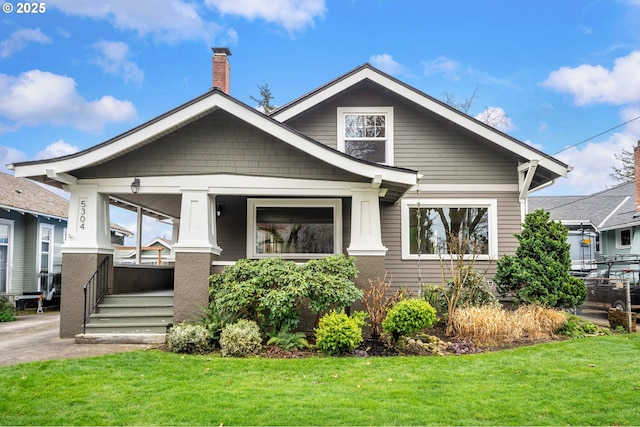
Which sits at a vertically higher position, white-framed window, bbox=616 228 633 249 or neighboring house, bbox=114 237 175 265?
white-framed window, bbox=616 228 633 249

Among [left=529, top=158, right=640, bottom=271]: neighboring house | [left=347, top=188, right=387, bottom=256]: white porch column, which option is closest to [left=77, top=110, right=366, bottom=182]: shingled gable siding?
[left=347, top=188, right=387, bottom=256]: white porch column

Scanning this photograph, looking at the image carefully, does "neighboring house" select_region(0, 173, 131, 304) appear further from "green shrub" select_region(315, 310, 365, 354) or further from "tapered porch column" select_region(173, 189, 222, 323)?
"green shrub" select_region(315, 310, 365, 354)

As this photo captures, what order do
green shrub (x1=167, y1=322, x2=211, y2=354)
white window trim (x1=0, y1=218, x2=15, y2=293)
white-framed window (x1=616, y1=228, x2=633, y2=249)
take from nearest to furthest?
1. green shrub (x1=167, y1=322, x2=211, y2=354)
2. white window trim (x1=0, y1=218, x2=15, y2=293)
3. white-framed window (x1=616, y1=228, x2=633, y2=249)

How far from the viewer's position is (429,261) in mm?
11977

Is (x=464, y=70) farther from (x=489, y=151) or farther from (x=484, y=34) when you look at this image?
(x=489, y=151)

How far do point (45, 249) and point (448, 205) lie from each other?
15.2 m

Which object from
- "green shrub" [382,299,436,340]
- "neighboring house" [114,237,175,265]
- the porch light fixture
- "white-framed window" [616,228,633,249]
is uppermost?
the porch light fixture

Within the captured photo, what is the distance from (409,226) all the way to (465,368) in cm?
554

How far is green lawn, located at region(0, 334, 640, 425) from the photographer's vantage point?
16.4ft

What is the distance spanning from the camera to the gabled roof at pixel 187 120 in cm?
916

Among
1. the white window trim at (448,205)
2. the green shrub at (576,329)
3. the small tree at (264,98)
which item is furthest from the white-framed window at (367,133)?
the small tree at (264,98)

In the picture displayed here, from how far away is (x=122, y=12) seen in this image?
553 inches

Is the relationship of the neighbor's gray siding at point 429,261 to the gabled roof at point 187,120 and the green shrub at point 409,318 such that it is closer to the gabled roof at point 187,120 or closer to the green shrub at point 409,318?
the gabled roof at point 187,120

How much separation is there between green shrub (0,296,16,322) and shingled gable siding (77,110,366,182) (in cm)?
706
